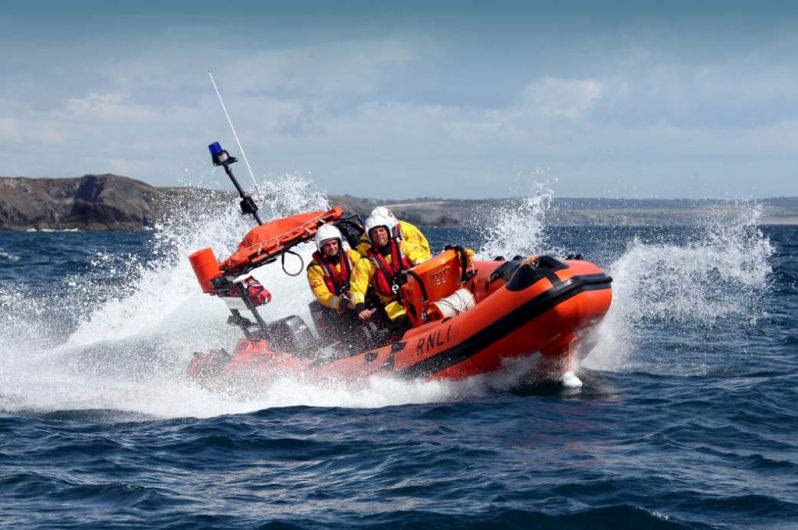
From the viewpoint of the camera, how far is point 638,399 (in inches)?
306

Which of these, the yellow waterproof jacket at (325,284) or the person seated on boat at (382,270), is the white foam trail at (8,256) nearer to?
the yellow waterproof jacket at (325,284)

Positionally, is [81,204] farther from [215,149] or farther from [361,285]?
[361,285]

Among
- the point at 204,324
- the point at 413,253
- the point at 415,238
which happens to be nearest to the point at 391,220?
the point at 413,253

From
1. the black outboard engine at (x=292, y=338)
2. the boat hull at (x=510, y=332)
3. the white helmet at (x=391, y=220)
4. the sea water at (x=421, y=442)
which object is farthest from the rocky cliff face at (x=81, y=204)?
the boat hull at (x=510, y=332)

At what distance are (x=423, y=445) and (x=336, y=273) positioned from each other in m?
3.21

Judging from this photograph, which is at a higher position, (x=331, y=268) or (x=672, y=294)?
(x=331, y=268)

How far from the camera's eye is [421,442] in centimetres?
655

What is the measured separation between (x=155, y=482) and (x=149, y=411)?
239 centimetres

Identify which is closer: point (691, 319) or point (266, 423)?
point (266, 423)

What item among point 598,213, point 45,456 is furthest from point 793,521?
point 598,213

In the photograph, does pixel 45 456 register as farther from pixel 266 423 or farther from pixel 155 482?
pixel 266 423

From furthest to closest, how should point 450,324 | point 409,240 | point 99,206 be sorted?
point 99,206, point 409,240, point 450,324

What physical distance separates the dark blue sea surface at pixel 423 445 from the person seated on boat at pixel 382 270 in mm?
1078

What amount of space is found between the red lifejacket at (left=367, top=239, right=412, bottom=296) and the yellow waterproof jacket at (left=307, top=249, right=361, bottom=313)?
18 cm
